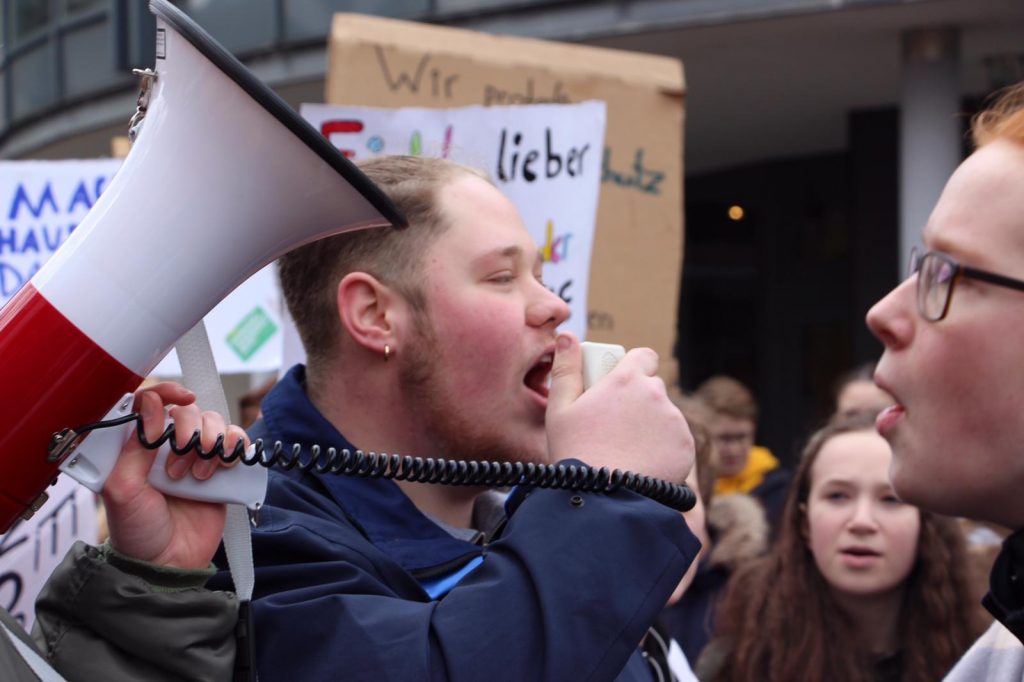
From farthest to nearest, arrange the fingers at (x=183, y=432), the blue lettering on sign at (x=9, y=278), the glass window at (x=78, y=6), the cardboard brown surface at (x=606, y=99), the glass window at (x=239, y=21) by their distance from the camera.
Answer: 1. the glass window at (x=78, y=6)
2. the glass window at (x=239, y=21)
3. the blue lettering on sign at (x=9, y=278)
4. the cardboard brown surface at (x=606, y=99)
5. the fingers at (x=183, y=432)

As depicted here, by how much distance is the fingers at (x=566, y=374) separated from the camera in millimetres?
1643

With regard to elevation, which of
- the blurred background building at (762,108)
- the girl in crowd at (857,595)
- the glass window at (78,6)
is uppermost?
the glass window at (78,6)

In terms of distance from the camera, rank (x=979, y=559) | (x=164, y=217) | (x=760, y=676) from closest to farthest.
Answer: (x=164, y=217), (x=760, y=676), (x=979, y=559)

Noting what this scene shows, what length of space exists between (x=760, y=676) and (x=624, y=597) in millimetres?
1866

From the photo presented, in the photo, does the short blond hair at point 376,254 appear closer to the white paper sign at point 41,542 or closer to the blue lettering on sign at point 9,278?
the white paper sign at point 41,542

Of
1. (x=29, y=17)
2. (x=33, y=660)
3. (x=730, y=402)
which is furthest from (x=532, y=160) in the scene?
(x=29, y=17)

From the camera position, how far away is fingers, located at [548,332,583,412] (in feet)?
5.39

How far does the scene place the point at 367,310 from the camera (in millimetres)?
1931

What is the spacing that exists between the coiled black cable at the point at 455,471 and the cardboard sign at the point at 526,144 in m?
2.05

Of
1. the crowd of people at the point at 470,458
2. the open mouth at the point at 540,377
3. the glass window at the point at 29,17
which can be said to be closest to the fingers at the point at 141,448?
the crowd of people at the point at 470,458

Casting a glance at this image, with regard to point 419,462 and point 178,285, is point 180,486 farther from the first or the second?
point 419,462

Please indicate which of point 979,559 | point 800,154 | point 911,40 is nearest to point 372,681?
point 979,559

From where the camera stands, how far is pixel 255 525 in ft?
5.13

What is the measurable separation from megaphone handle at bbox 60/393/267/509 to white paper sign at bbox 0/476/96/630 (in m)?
2.05
